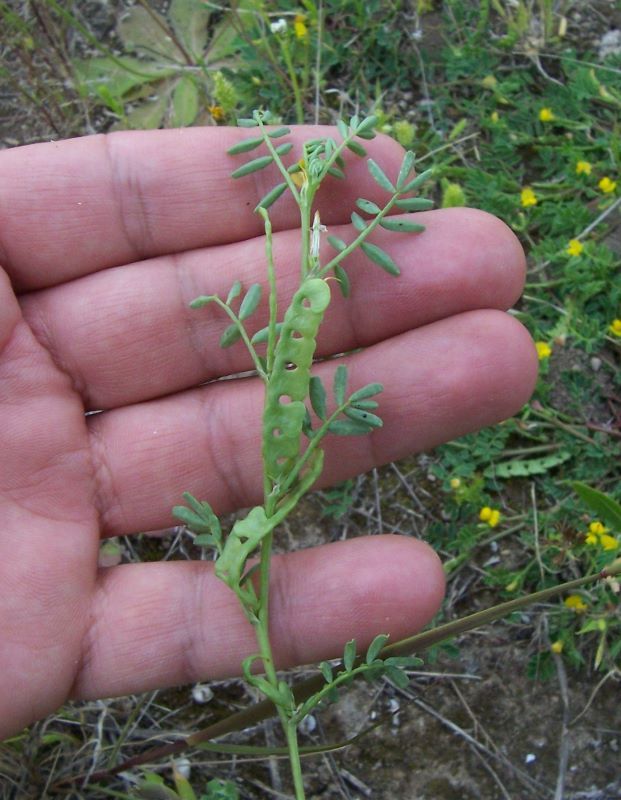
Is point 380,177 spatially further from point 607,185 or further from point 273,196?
point 607,185

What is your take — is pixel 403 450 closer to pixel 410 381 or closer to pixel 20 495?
Answer: pixel 410 381

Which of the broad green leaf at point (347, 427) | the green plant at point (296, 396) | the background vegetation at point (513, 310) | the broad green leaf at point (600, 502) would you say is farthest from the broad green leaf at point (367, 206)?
the broad green leaf at point (600, 502)

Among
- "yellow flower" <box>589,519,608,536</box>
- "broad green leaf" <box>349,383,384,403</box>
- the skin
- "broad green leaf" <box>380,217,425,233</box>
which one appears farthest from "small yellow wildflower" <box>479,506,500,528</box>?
"broad green leaf" <box>380,217,425,233</box>

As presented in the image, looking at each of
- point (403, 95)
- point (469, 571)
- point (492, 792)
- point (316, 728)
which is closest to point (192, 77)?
point (403, 95)

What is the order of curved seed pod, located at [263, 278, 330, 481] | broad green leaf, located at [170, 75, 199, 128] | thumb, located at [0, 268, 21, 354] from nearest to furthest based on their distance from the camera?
curved seed pod, located at [263, 278, 330, 481] → thumb, located at [0, 268, 21, 354] → broad green leaf, located at [170, 75, 199, 128]

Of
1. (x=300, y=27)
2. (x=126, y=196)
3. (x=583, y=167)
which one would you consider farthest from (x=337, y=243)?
(x=300, y=27)

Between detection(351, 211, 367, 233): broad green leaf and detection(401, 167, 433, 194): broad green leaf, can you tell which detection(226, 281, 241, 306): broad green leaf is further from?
detection(401, 167, 433, 194): broad green leaf
